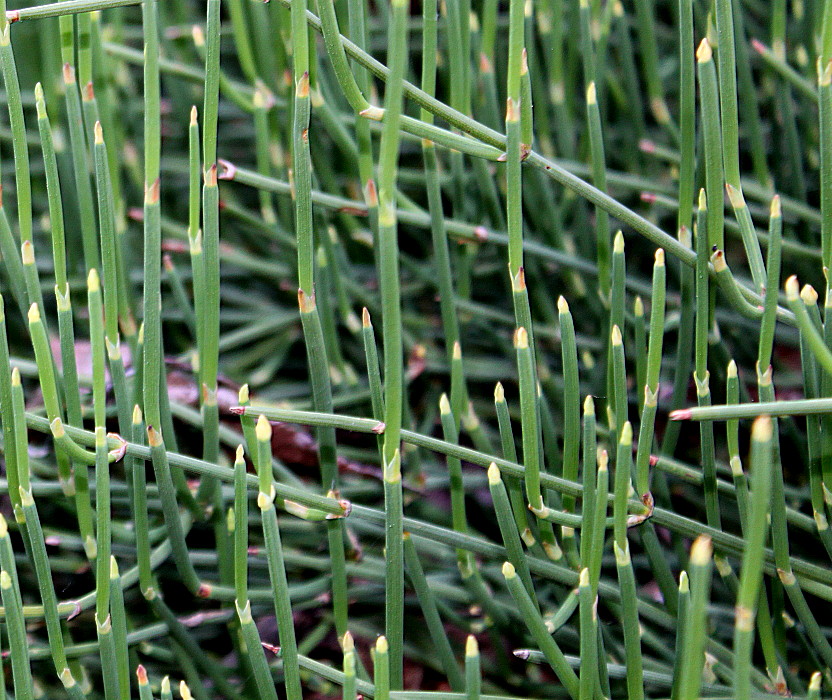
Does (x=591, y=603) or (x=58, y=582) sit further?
(x=58, y=582)

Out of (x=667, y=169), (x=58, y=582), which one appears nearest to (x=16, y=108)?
(x=58, y=582)

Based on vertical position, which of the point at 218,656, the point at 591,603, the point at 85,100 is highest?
the point at 85,100

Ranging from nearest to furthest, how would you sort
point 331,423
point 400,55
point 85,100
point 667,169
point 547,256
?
point 400,55 < point 331,423 < point 85,100 < point 547,256 < point 667,169

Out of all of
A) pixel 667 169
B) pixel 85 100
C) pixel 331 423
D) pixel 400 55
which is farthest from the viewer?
pixel 667 169

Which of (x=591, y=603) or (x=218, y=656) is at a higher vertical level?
(x=591, y=603)

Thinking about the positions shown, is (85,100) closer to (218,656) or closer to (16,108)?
(16,108)

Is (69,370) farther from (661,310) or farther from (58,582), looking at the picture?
(661,310)
